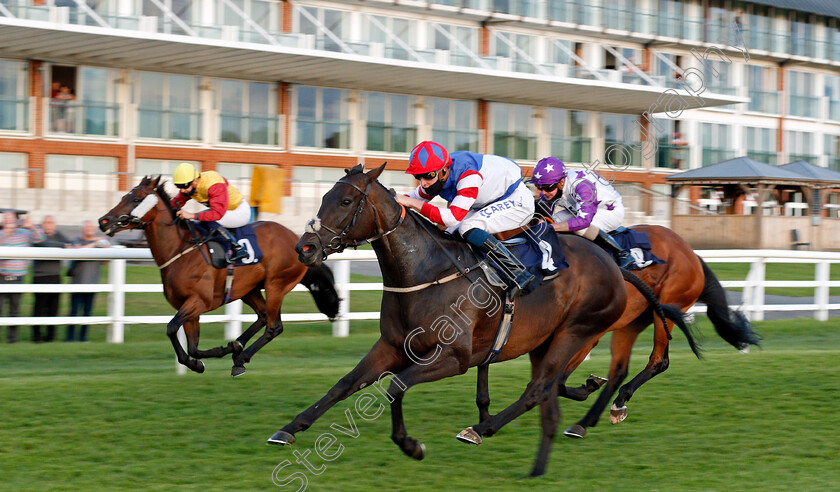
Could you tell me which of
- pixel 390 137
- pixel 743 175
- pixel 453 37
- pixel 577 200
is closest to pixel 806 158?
pixel 743 175

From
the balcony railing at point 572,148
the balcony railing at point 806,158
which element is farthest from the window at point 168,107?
the balcony railing at point 806,158

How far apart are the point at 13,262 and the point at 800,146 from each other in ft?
110

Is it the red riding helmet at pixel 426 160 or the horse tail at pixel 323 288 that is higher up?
the red riding helmet at pixel 426 160

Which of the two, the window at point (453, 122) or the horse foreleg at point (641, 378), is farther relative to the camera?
the window at point (453, 122)

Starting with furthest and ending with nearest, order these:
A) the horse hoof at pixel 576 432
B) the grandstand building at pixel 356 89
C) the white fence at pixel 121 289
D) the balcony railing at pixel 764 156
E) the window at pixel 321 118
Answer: the balcony railing at pixel 764 156 → the window at pixel 321 118 → the grandstand building at pixel 356 89 → the white fence at pixel 121 289 → the horse hoof at pixel 576 432

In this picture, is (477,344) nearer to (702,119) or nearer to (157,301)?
(157,301)

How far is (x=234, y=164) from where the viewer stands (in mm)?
24516

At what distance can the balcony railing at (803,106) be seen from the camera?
36.0m

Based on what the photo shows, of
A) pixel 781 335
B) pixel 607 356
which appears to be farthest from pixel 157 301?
pixel 781 335

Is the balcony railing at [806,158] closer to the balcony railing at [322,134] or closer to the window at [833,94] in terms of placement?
the window at [833,94]

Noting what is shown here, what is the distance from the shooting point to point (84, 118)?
2250 centimetres

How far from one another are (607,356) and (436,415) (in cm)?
380

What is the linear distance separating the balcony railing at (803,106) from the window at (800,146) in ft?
2.58

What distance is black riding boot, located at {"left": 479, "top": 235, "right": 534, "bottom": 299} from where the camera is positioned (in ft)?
15.9
